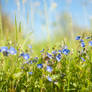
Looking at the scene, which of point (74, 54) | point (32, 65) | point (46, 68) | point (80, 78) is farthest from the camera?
point (74, 54)

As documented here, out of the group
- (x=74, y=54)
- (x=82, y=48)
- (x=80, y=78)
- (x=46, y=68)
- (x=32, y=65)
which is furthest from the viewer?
(x=82, y=48)

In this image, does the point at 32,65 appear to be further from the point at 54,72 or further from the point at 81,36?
the point at 81,36

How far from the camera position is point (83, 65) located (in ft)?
4.67

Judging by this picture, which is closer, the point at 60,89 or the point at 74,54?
the point at 60,89

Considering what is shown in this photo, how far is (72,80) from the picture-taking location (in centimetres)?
144

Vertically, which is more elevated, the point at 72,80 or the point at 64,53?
the point at 64,53

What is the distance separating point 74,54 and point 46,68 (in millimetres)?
483

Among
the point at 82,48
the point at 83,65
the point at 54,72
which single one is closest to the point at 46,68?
the point at 54,72

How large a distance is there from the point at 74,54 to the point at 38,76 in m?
0.46

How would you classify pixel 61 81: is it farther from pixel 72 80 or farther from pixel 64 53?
pixel 64 53

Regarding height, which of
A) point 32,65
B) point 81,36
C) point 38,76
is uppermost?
point 81,36

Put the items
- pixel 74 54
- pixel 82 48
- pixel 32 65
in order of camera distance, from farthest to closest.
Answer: pixel 82 48
pixel 74 54
pixel 32 65

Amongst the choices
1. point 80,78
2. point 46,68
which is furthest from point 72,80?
point 46,68

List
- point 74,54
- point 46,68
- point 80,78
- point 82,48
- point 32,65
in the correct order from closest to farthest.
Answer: point 46,68, point 80,78, point 32,65, point 74,54, point 82,48
